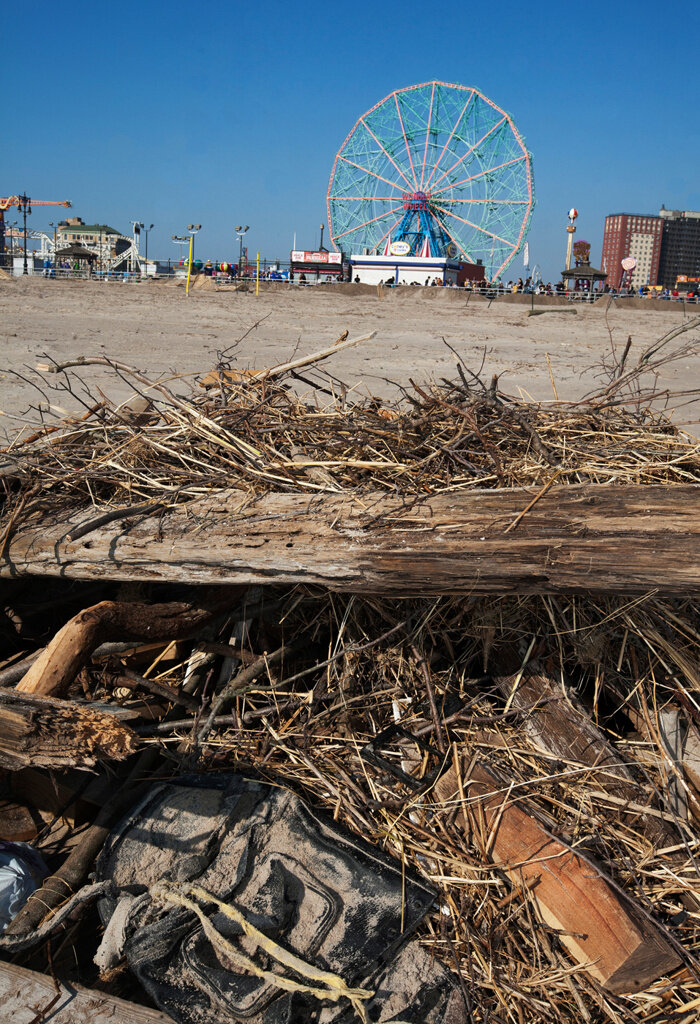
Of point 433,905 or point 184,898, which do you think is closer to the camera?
point 184,898

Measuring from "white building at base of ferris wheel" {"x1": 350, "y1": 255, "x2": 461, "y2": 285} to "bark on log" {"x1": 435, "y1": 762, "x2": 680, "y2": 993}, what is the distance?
4462 cm

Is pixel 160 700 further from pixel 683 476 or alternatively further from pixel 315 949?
pixel 683 476

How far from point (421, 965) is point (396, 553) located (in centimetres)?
113

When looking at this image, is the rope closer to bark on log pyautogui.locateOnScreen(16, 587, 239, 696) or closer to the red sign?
bark on log pyautogui.locateOnScreen(16, 587, 239, 696)

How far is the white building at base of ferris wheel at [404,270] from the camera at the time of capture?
45062mm

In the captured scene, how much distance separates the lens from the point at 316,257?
172 ft

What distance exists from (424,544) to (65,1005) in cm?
152

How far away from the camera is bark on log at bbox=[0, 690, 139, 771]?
5.67 ft

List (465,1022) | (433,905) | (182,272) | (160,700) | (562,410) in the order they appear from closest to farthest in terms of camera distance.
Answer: (465,1022) < (433,905) < (160,700) < (562,410) < (182,272)

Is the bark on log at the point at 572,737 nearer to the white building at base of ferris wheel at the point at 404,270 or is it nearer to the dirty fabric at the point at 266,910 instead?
the dirty fabric at the point at 266,910

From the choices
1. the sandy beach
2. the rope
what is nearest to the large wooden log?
the rope

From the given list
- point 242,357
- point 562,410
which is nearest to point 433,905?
point 562,410

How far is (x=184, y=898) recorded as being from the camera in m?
1.89

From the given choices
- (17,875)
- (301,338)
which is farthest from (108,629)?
(301,338)
